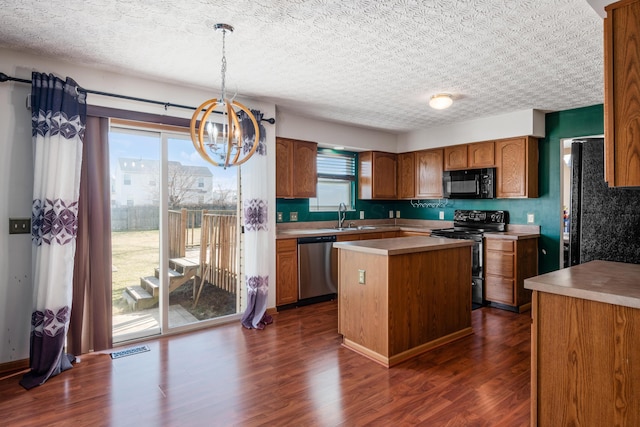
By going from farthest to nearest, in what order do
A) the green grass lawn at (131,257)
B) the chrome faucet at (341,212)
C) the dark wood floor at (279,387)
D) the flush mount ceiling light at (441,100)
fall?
the chrome faucet at (341,212)
the flush mount ceiling light at (441,100)
the green grass lawn at (131,257)
the dark wood floor at (279,387)

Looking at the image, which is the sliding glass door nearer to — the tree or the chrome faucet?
the tree

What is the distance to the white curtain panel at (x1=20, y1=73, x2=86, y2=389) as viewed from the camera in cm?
269

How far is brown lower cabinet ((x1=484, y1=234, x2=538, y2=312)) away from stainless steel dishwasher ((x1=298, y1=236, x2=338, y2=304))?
198 cm

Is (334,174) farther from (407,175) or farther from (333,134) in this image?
(407,175)

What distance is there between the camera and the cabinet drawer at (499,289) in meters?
4.28

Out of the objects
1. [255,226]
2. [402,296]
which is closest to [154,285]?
[255,226]

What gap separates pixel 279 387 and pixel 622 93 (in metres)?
2.51

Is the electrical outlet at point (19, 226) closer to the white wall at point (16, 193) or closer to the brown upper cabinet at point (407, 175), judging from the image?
the white wall at point (16, 193)

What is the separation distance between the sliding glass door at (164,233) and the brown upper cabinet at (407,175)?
3097mm

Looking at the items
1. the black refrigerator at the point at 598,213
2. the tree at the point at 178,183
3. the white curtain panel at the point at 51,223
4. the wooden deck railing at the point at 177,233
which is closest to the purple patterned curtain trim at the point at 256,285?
the wooden deck railing at the point at 177,233

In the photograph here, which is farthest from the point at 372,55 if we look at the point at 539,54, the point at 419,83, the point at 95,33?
the point at 95,33

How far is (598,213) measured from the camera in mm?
2561

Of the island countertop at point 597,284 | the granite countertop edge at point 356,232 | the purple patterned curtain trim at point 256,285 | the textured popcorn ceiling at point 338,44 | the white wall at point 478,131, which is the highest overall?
the textured popcorn ceiling at point 338,44

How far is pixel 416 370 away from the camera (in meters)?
2.73
